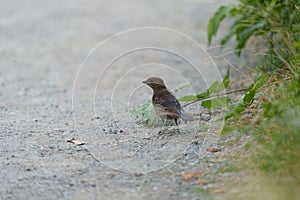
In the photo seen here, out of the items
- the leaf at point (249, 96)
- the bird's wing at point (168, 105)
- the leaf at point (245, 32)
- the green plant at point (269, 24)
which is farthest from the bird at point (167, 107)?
the leaf at point (245, 32)

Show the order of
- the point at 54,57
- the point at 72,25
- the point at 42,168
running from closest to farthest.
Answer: the point at 42,168, the point at 54,57, the point at 72,25

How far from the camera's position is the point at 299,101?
3.30m

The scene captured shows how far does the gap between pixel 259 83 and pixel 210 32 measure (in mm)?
1582

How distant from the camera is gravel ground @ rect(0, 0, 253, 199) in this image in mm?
3139

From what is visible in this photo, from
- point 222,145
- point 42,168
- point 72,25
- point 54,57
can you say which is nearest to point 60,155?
point 42,168

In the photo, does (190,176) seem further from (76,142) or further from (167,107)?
(76,142)

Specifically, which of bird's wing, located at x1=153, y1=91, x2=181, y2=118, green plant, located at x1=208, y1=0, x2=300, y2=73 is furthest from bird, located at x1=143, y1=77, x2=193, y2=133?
green plant, located at x1=208, y1=0, x2=300, y2=73

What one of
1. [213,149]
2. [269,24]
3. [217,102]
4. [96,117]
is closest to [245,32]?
[269,24]

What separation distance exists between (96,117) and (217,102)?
3.00 feet

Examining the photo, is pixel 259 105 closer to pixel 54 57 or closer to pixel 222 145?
pixel 222 145

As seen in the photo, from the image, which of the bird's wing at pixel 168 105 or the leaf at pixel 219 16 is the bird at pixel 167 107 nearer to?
the bird's wing at pixel 168 105

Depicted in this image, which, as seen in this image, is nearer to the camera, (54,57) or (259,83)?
(259,83)

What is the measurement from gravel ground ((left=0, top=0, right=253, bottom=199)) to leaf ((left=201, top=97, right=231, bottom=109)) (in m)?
0.12

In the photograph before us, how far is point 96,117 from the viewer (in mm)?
4488
